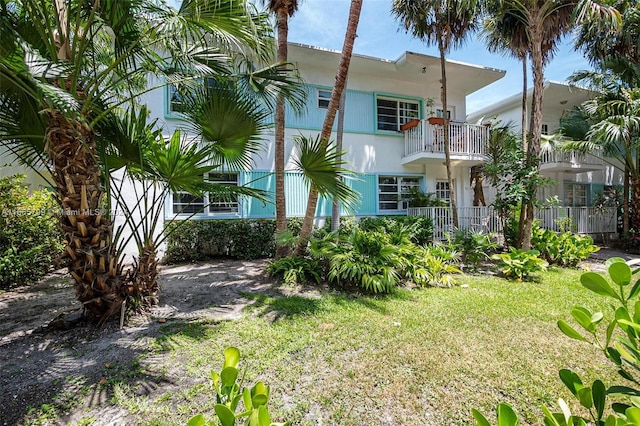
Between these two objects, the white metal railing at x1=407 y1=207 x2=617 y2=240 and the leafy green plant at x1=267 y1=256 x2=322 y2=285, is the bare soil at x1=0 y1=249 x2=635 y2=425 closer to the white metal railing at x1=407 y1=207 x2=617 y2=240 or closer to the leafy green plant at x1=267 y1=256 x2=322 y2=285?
the leafy green plant at x1=267 y1=256 x2=322 y2=285

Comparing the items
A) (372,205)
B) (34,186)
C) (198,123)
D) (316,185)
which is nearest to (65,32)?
(198,123)

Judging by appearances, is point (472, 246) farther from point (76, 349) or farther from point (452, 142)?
point (76, 349)

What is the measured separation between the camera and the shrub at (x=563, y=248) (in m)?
8.10

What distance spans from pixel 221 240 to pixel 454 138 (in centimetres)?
901

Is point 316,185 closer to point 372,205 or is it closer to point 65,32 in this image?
point 65,32

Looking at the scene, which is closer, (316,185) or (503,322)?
(503,322)

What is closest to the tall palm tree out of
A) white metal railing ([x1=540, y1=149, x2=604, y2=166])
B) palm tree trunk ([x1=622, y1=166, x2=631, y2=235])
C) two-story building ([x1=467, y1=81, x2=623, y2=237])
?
two-story building ([x1=467, y1=81, x2=623, y2=237])

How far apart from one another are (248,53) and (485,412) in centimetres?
657

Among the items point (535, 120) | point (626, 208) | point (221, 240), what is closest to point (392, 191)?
point (535, 120)

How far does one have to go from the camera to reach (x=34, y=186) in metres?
9.25

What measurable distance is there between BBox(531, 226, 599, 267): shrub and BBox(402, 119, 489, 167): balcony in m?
4.11

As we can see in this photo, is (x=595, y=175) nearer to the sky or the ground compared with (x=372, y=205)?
nearer to the sky

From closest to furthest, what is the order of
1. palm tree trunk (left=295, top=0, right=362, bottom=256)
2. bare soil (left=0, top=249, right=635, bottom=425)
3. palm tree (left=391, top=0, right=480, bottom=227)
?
bare soil (left=0, top=249, right=635, bottom=425) → palm tree trunk (left=295, top=0, right=362, bottom=256) → palm tree (left=391, top=0, right=480, bottom=227)

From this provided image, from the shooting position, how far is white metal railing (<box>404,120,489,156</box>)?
1136cm
